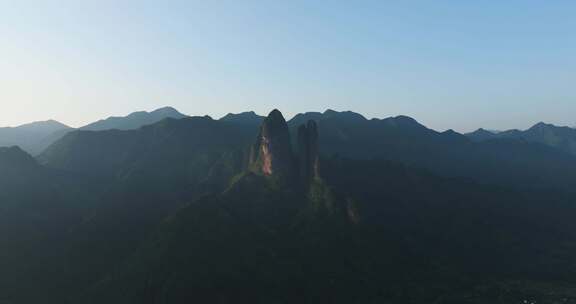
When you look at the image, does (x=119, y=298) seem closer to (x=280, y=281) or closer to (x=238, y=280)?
(x=238, y=280)

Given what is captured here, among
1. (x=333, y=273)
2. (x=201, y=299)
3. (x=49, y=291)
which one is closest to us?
(x=201, y=299)

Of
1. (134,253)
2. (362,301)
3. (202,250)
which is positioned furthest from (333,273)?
(134,253)

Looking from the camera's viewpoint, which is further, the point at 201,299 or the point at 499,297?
the point at 499,297

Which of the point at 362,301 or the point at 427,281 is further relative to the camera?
the point at 427,281

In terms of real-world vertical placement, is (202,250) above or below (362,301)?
above

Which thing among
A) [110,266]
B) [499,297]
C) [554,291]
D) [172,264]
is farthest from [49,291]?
[554,291]

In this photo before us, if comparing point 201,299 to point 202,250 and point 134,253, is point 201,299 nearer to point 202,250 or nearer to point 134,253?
point 202,250

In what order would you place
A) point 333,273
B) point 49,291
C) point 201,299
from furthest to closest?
1. point 333,273
2. point 49,291
3. point 201,299

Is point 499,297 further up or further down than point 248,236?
further down

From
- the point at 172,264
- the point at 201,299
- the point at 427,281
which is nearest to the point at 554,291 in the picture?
the point at 427,281
